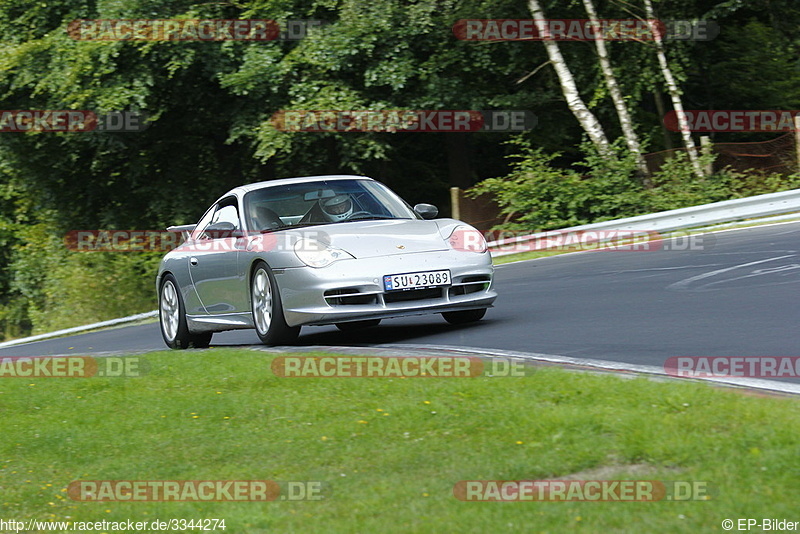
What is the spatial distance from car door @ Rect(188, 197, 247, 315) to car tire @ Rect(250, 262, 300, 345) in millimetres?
212

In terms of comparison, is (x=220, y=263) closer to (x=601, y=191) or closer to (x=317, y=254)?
(x=317, y=254)

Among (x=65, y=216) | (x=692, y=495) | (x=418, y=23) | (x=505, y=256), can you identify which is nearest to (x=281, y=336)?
Result: (x=692, y=495)

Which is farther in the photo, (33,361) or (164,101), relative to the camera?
(164,101)

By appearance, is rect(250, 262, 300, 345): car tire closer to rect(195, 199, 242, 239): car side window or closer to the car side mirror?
rect(195, 199, 242, 239): car side window

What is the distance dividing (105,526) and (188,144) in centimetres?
2413

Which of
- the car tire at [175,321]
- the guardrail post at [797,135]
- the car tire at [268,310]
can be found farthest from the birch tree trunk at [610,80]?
the car tire at [268,310]

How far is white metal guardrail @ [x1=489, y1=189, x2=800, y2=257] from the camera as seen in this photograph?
17.6 metres

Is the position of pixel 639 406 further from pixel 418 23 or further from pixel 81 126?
pixel 81 126

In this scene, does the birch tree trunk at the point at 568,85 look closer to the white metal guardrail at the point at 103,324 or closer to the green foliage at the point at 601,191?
the green foliage at the point at 601,191

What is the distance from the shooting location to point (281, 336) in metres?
9.89

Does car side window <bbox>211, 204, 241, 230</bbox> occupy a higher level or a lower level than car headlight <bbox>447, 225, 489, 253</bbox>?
higher

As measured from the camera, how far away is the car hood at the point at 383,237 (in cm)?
955

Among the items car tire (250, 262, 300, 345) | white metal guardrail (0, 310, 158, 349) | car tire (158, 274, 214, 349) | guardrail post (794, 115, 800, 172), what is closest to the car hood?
car tire (250, 262, 300, 345)

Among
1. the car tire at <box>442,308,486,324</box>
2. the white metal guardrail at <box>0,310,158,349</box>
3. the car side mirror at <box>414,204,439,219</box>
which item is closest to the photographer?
the car tire at <box>442,308,486,324</box>
